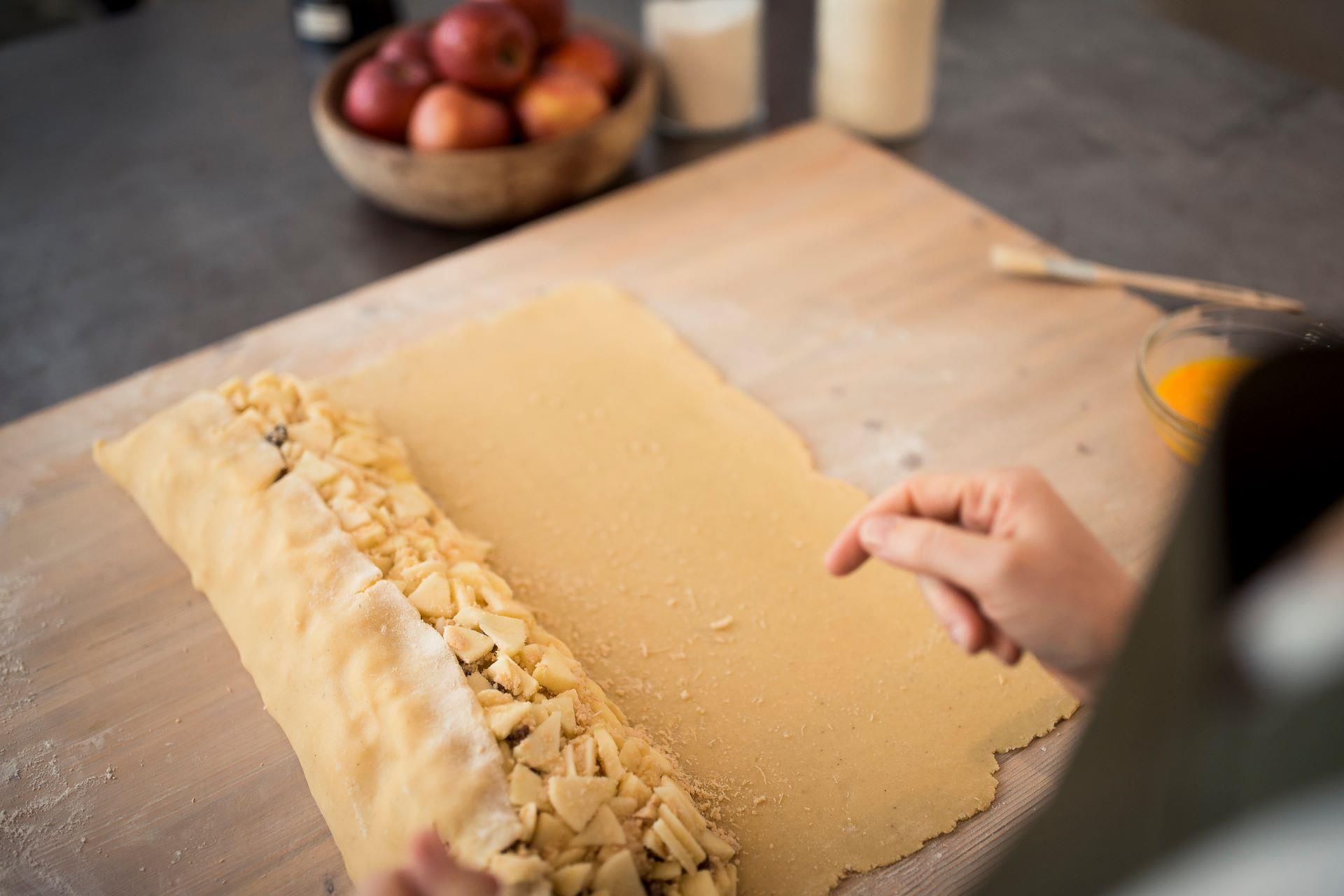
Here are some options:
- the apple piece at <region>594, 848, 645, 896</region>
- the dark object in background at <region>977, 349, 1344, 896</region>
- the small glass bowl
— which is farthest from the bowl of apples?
the dark object in background at <region>977, 349, 1344, 896</region>

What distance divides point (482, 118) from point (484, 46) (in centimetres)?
11

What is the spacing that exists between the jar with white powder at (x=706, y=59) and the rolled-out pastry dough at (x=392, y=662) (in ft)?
3.08

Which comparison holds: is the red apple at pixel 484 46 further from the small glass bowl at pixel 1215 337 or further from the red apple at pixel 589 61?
the small glass bowl at pixel 1215 337

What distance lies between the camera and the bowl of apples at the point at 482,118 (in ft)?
4.84

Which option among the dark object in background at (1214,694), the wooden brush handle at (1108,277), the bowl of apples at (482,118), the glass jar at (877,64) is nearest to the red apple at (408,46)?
the bowl of apples at (482,118)

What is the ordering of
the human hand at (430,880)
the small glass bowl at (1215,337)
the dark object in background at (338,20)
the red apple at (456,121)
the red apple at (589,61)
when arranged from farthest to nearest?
the dark object in background at (338,20), the red apple at (589,61), the red apple at (456,121), the small glass bowl at (1215,337), the human hand at (430,880)

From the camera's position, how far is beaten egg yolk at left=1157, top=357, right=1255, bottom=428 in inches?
45.3

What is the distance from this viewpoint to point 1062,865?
39cm

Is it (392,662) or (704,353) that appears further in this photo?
(704,353)

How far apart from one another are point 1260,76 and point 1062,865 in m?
2.03

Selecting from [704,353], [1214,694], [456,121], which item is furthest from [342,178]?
[1214,694]

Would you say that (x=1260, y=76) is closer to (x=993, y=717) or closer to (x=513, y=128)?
(x=513, y=128)

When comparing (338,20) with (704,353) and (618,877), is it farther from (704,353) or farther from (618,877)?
(618,877)

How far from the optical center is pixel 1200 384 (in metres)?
1.18
